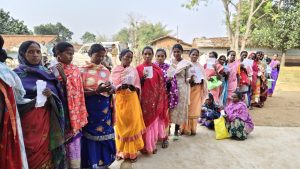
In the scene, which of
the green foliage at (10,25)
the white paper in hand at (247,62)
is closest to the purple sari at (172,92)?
the white paper in hand at (247,62)

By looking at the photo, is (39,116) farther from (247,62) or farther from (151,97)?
(247,62)

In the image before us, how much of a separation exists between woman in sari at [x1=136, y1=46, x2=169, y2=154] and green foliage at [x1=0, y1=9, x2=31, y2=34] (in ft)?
118

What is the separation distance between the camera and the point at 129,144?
4.22 meters

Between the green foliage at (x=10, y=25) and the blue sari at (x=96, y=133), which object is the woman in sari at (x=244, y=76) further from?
the green foliage at (x=10, y=25)

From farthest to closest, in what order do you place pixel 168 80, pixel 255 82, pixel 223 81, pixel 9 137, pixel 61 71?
pixel 255 82 < pixel 223 81 < pixel 168 80 < pixel 61 71 < pixel 9 137

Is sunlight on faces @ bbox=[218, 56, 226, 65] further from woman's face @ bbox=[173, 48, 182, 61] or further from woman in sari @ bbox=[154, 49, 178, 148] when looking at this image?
woman in sari @ bbox=[154, 49, 178, 148]

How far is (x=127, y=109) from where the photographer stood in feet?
13.4

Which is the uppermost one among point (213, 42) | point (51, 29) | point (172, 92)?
point (51, 29)

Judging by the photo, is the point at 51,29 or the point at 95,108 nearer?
the point at 95,108

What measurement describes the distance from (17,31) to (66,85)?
126 feet

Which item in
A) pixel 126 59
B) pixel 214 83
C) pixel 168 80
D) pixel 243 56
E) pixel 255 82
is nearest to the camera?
pixel 126 59

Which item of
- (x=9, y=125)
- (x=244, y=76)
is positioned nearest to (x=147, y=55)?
(x=9, y=125)

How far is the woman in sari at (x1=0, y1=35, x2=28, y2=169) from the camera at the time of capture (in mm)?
2268

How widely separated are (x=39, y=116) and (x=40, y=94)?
0.20 m
